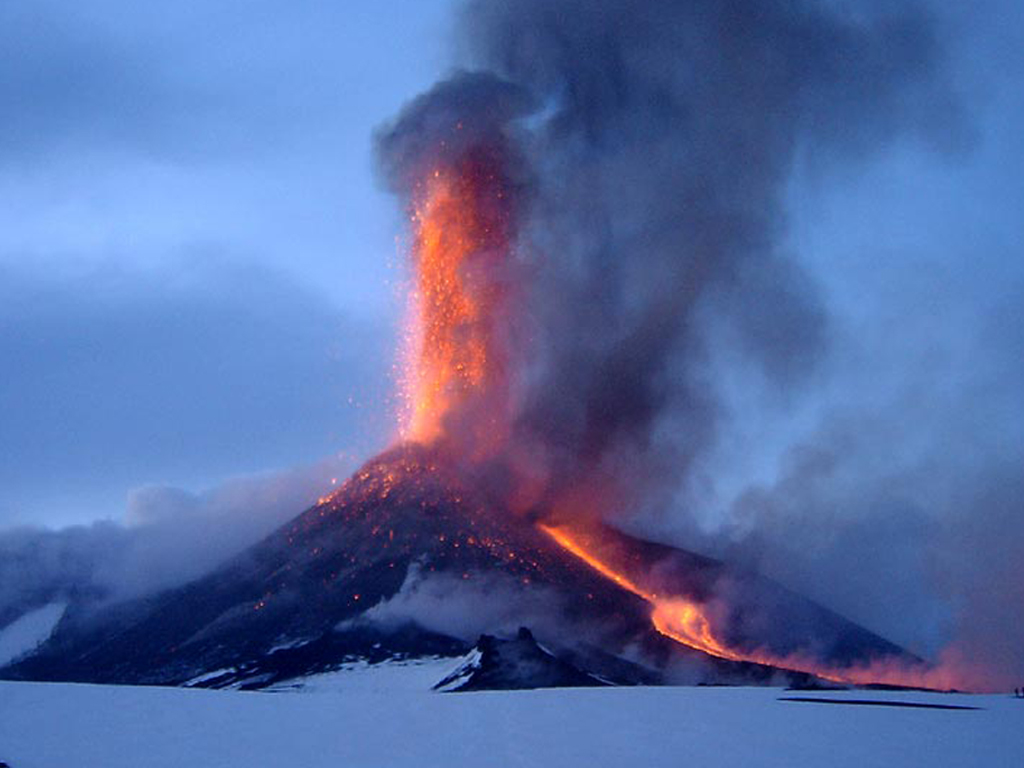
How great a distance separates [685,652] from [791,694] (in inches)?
2139

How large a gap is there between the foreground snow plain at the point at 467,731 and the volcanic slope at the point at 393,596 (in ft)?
189

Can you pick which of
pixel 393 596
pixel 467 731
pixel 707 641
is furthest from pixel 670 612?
pixel 467 731

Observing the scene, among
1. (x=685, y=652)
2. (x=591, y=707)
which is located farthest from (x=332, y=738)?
(x=685, y=652)

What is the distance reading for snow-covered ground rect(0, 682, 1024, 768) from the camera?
33906 millimetres

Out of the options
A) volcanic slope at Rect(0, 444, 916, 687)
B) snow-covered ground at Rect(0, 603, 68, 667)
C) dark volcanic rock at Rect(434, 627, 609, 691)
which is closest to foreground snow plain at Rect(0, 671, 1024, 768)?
dark volcanic rock at Rect(434, 627, 609, 691)

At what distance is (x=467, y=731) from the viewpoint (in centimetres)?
3694

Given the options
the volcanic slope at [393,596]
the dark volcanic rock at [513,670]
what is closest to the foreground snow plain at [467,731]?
the dark volcanic rock at [513,670]

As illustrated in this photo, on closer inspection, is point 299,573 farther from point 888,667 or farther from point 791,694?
point 791,694

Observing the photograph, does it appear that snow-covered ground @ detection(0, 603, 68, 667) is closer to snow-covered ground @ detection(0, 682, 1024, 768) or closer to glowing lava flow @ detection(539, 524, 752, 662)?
glowing lava flow @ detection(539, 524, 752, 662)

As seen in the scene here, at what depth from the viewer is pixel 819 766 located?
34031 millimetres

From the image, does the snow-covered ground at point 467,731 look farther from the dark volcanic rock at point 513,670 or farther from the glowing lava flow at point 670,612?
the glowing lava flow at point 670,612

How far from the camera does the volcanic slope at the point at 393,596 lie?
106125 millimetres

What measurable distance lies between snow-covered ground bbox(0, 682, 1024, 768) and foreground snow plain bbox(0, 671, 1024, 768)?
2.1 inches

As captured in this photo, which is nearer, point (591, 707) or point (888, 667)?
point (591, 707)
